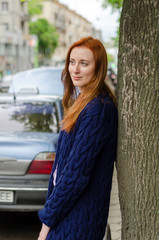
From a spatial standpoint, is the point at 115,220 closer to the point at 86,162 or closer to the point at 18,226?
the point at 18,226

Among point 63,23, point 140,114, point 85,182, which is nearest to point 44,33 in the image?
point 63,23

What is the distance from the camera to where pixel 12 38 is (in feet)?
215

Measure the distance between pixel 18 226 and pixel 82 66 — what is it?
3587 mm

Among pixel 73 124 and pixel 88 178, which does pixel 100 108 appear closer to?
pixel 73 124

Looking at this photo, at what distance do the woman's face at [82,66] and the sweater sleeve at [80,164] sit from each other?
0.24m

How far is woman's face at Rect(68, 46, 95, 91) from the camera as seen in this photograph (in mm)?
2174

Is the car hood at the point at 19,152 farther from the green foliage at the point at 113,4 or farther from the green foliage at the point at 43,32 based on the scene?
the green foliage at the point at 43,32

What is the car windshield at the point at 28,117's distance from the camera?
529 cm

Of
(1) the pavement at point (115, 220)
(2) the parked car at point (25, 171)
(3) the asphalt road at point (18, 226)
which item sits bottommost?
(3) the asphalt road at point (18, 226)

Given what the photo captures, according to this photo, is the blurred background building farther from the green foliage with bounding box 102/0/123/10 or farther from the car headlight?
the car headlight

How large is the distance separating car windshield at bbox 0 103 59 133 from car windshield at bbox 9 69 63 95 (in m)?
5.83

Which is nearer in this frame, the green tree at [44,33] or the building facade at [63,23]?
the green tree at [44,33]

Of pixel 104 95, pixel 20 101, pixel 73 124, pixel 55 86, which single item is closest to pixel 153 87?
pixel 104 95

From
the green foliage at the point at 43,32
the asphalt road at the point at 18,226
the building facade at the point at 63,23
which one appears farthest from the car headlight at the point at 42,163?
the building facade at the point at 63,23
